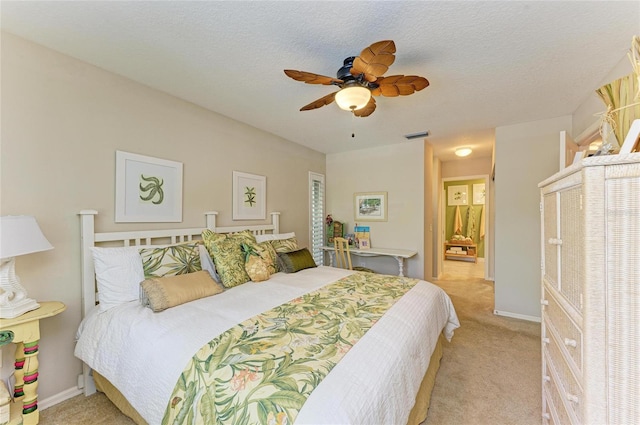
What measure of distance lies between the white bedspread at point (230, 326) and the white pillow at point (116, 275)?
8cm

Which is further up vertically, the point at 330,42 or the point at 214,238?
the point at 330,42

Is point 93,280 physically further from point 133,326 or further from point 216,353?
point 216,353

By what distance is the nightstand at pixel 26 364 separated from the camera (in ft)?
4.86

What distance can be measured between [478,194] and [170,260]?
315 inches

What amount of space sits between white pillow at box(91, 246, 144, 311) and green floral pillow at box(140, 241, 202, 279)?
0.21ft

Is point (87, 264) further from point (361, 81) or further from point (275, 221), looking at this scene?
point (361, 81)

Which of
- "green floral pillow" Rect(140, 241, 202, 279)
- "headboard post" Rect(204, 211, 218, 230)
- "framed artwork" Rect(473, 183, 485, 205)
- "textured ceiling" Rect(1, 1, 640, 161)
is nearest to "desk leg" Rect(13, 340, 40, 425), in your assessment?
"green floral pillow" Rect(140, 241, 202, 279)

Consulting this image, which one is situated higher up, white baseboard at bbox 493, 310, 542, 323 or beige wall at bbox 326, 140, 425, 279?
beige wall at bbox 326, 140, 425, 279

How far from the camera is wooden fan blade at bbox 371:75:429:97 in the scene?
5.82 ft

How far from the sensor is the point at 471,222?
750 centimetres

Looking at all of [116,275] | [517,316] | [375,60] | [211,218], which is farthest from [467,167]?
[116,275]

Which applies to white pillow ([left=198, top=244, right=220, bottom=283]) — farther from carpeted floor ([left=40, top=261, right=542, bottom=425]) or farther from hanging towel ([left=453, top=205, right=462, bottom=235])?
hanging towel ([left=453, top=205, right=462, bottom=235])

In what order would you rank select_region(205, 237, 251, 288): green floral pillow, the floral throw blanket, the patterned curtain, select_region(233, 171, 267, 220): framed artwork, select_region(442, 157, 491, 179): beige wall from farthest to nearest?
1. select_region(442, 157, 491, 179): beige wall
2. select_region(233, 171, 267, 220): framed artwork
3. select_region(205, 237, 251, 288): green floral pillow
4. the patterned curtain
5. the floral throw blanket

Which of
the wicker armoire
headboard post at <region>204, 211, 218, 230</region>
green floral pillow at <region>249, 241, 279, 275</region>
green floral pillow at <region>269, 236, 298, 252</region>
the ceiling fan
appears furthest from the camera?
green floral pillow at <region>269, 236, 298, 252</region>
